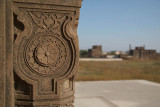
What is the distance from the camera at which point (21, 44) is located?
257cm

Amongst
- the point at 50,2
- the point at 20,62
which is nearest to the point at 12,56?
the point at 20,62

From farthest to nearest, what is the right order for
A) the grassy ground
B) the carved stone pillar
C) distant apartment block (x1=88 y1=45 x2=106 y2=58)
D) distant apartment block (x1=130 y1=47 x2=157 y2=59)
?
distant apartment block (x1=88 y1=45 x2=106 y2=58) < distant apartment block (x1=130 y1=47 x2=157 y2=59) < the grassy ground < the carved stone pillar

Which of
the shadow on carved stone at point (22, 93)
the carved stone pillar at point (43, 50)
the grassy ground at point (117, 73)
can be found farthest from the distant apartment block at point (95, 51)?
the shadow on carved stone at point (22, 93)

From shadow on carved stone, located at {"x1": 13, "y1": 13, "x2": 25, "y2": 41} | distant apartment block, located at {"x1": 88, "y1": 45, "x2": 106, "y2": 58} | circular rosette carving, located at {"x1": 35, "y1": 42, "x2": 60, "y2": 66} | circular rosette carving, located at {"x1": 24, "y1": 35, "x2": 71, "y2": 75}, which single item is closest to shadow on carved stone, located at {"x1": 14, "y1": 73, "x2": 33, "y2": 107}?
circular rosette carving, located at {"x1": 24, "y1": 35, "x2": 71, "y2": 75}

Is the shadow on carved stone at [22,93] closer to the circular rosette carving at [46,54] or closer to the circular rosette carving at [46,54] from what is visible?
the circular rosette carving at [46,54]

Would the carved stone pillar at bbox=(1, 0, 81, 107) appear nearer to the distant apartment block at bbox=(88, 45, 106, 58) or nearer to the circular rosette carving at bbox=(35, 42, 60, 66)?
the circular rosette carving at bbox=(35, 42, 60, 66)

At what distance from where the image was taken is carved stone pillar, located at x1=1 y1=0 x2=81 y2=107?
2.58 m

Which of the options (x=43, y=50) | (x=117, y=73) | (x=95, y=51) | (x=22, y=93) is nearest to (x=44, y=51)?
(x=43, y=50)

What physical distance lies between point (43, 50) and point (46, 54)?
0.26 feet

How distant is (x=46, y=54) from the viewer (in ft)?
8.79

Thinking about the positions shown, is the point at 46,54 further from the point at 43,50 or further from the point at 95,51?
the point at 95,51

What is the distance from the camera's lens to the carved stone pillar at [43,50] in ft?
8.46

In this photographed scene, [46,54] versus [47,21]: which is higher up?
[47,21]

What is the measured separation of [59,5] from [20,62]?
1106mm
